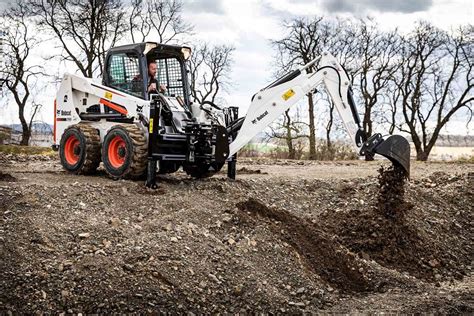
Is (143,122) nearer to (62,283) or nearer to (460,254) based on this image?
(62,283)

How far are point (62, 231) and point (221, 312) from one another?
7.80ft

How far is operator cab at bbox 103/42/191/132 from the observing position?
468 inches

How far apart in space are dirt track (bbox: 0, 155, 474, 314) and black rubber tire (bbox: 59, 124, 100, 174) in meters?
0.37

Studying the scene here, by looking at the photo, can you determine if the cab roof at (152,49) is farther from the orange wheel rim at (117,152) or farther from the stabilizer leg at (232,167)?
the stabilizer leg at (232,167)

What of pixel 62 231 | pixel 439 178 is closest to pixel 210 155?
pixel 62 231

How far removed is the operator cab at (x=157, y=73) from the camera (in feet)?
39.0

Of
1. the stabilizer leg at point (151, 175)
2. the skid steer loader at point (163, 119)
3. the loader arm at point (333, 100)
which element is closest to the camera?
the loader arm at point (333, 100)

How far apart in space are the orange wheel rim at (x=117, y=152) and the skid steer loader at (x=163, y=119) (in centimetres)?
2

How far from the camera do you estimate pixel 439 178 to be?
14.7m

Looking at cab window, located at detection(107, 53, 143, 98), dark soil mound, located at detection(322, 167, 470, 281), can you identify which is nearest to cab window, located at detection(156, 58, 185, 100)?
cab window, located at detection(107, 53, 143, 98)

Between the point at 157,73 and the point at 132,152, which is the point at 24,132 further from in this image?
the point at 132,152

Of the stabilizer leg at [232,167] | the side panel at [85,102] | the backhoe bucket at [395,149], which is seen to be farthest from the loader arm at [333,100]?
the side panel at [85,102]

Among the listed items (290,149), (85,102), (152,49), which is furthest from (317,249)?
(290,149)

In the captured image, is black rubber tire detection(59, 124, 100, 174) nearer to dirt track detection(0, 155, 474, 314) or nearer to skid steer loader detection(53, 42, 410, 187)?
skid steer loader detection(53, 42, 410, 187)
